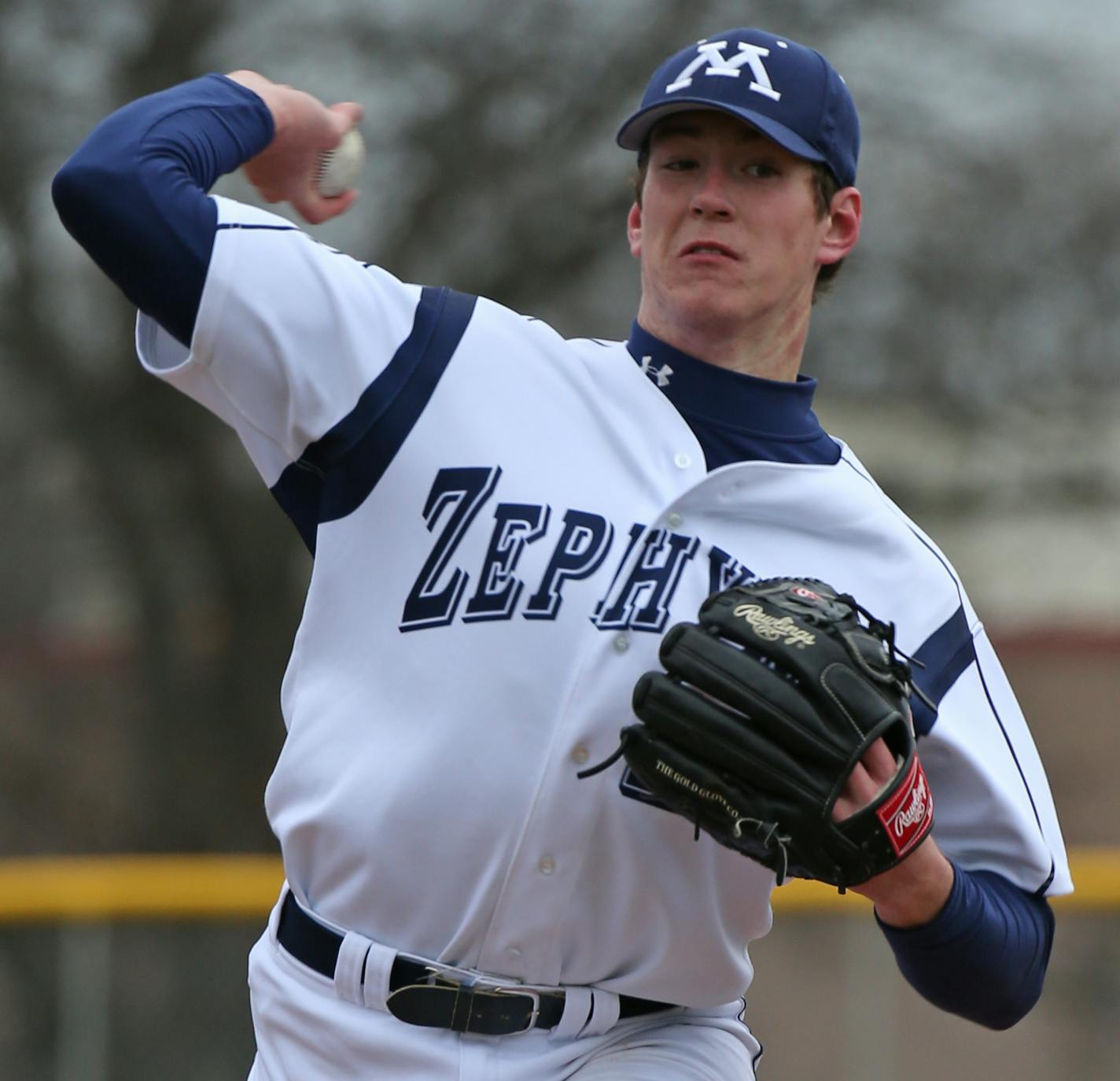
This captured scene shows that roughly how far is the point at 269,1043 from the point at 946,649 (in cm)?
111

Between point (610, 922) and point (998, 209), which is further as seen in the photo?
point (998, 209)

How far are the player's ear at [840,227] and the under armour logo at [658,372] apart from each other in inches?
13.7

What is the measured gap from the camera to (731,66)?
→ 8.77 ft

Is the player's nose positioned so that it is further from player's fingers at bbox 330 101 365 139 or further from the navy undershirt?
player's fingers at bbox 330 101 365 139

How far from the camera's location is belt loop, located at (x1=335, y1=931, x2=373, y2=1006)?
8.05 feet

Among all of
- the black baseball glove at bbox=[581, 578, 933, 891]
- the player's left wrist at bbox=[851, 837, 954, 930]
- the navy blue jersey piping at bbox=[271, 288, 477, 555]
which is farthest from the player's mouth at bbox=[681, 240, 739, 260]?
the player's left wrist at bbox=[851, 837, 954, 930]

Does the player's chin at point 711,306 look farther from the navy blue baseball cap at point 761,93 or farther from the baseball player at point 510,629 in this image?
the navy blue baseball cap at point 761,93

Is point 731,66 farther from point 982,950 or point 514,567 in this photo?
point 982,950

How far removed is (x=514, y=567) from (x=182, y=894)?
3907 mm

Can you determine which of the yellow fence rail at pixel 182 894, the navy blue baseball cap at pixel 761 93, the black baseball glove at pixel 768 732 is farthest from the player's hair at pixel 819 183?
the yellow fence rail at pixel 182 894

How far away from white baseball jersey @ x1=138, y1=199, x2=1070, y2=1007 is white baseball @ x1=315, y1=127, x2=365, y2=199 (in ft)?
0.48

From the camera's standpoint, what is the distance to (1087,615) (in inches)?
348

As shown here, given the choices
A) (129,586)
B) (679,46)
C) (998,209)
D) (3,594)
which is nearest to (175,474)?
(129,586)

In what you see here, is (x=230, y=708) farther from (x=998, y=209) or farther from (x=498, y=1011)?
(x=498, y=1011)
